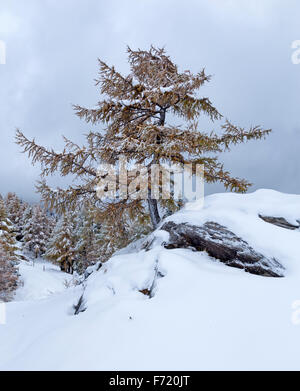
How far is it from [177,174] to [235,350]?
20.3ft

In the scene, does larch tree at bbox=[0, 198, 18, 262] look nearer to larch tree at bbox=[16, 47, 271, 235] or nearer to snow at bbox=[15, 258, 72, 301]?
snow at bbox=[15, 258, 72, 301]

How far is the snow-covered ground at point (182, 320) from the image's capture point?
2.25 meters

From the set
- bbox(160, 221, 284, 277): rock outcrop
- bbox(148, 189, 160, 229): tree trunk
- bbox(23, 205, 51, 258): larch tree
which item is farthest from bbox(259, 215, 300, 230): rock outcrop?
bbox(23, 205, 51, 258): larch tree

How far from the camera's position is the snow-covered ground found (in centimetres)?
225

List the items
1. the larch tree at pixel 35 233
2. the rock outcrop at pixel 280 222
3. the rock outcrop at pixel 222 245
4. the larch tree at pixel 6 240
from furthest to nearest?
the larch tree at pixel 35 233
the larch tree at pixel 6 240
the rock outcrop at pixel 280 222
the rock outcrop at pixel 222 245

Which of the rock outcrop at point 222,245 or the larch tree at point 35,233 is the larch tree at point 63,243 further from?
the rock outcrop at point 222,245

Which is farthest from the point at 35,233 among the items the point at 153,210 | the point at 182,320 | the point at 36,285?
the point at 182,320

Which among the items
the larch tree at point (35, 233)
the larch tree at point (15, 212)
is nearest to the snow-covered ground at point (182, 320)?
the larch tree at point (35, 233)

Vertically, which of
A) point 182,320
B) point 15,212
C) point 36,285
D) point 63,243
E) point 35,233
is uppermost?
point 15,212

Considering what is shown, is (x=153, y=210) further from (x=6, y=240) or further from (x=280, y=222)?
(x=6, y=240)

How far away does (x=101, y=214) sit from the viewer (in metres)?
7.55

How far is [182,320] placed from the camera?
2738 mm
